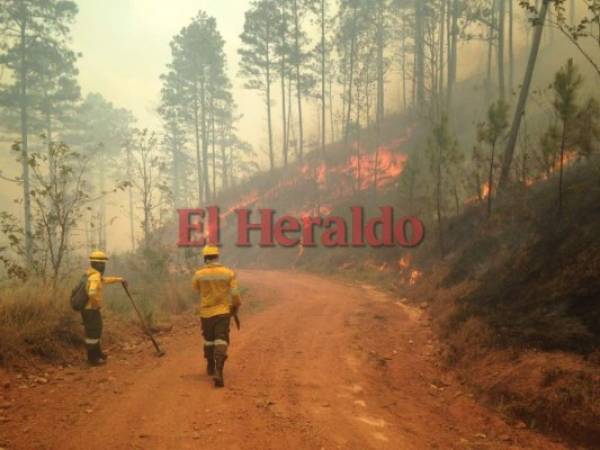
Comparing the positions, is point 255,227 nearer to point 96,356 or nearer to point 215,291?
point 96,356

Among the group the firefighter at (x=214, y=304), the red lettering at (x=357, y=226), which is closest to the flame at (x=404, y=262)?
the red lettering at (x=357, y=226)

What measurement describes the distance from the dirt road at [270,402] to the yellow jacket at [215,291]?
1090mm

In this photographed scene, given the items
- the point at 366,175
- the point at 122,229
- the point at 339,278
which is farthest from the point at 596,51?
the point at 122,229

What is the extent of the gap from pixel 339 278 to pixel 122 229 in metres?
70.5

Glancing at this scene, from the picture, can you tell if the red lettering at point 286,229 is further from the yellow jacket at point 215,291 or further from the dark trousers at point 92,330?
the yellow jacket at point 215,291

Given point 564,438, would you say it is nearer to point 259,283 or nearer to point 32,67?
point 259,283

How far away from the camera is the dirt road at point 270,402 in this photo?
17.2 feet

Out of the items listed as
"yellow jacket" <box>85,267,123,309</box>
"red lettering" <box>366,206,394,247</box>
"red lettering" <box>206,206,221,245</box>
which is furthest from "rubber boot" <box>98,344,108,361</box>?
"red lettering" <box>206,206,221,245</box>

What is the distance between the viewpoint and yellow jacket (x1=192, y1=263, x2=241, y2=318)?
736cm

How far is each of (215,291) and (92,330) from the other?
8.15 feet

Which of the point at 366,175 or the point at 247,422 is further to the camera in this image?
the point at 366,175

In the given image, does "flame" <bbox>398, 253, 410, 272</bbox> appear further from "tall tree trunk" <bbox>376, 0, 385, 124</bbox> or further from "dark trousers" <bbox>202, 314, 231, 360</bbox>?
"tall tree trunk" <bbox>376, 0, 385, 124</bbox>

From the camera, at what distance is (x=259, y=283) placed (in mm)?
19234

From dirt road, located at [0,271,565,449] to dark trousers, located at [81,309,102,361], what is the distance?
36 centimetres
